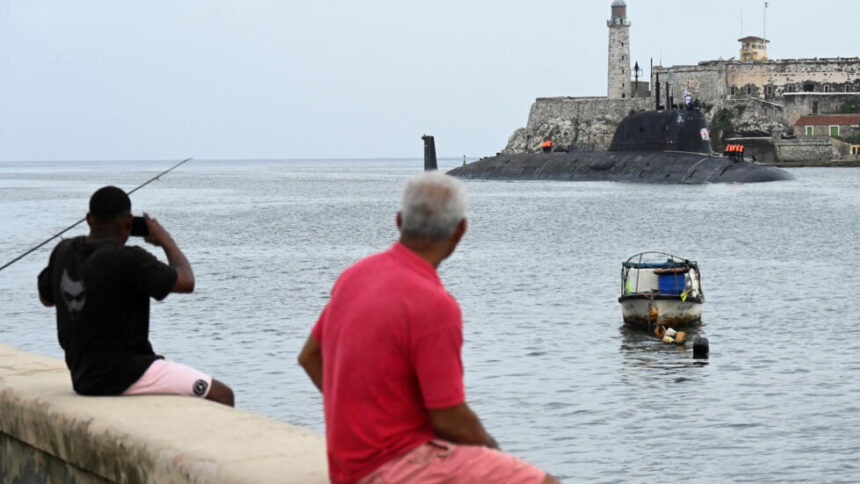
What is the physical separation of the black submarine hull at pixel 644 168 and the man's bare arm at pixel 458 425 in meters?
76.9

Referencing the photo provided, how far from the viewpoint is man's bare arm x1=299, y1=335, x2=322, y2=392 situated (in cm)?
455

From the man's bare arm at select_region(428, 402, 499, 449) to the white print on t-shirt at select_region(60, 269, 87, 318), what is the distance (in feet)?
8.52

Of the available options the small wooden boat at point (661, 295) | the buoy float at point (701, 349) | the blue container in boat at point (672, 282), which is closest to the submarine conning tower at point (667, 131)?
the small wooden boat at point (661, 295)

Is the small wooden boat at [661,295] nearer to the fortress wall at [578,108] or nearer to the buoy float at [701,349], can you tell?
the buoy float at [701,349]

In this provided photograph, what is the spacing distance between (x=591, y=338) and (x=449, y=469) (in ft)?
60.0

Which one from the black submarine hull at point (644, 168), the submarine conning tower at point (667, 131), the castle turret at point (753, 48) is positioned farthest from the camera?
the castle turret at point (753, 48)

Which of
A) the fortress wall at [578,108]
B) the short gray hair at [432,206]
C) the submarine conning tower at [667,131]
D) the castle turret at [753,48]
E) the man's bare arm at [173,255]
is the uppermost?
the castle turret at [753,48]

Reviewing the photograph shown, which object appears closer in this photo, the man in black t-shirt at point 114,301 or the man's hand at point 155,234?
the man in black t-shirt at point 114,301

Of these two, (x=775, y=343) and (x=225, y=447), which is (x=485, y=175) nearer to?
(x=775, y=343)

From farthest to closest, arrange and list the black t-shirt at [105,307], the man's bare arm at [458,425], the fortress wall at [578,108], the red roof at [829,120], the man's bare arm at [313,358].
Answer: the fortress wall at [578,108] → the red roof at [829,120] → the black t-shirt at [105,307] → the man's bare arm at [313,358] → the man's bare arm at [458,425]

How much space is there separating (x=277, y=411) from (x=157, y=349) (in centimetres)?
597

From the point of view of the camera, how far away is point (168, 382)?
6.10 m

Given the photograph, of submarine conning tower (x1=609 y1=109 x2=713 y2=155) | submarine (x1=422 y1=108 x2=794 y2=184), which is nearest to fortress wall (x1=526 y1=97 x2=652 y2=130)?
submarine (x1=422 y1=108 x2=794 y2=184)

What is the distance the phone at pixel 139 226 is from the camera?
6.31 meters
